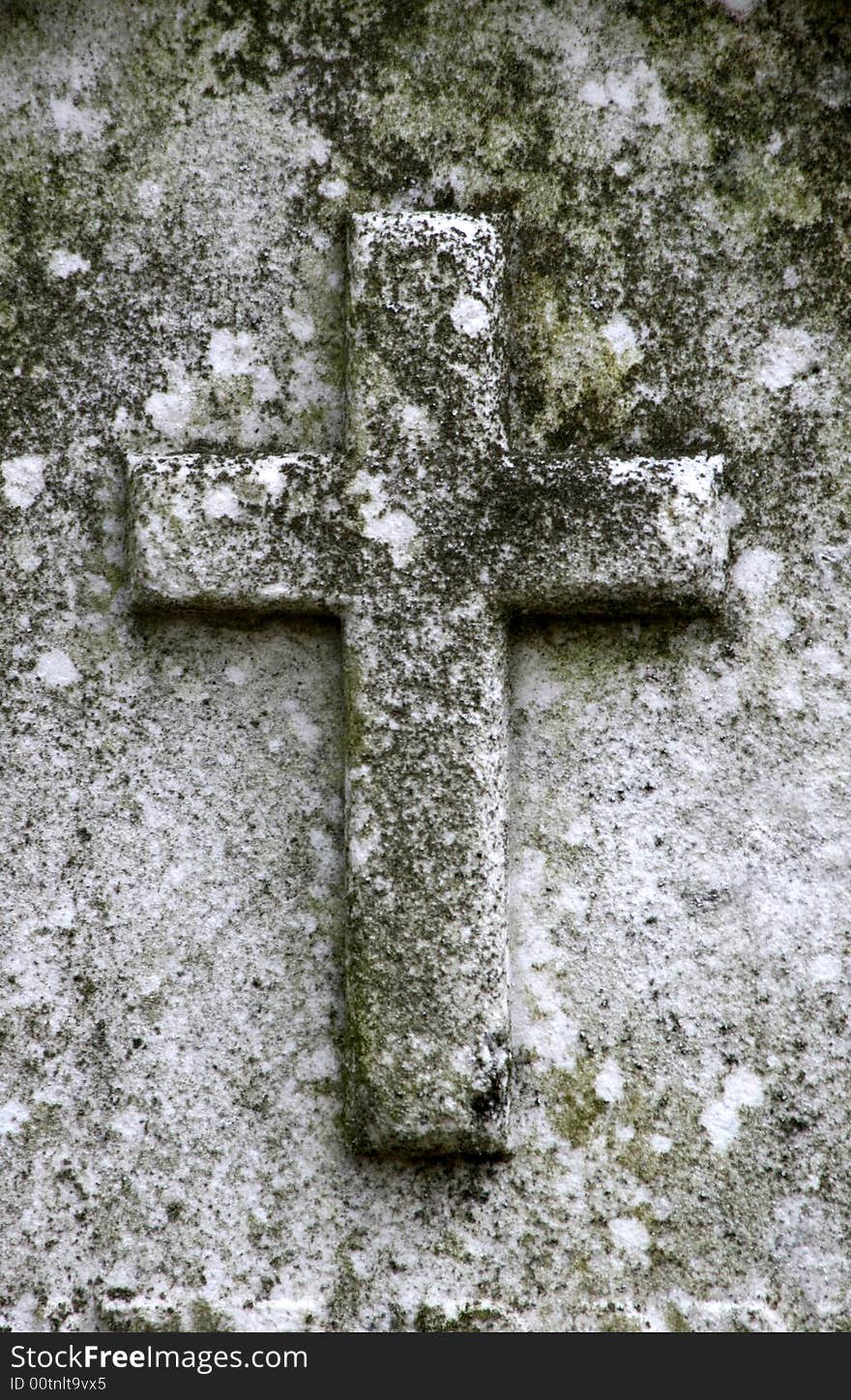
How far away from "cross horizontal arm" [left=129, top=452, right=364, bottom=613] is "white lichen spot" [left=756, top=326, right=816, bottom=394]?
2.40ft

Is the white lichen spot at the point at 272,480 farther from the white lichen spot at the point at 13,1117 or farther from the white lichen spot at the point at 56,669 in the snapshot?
the white lichen spot at the point at 13,1117

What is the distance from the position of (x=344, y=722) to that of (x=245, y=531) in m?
0.35

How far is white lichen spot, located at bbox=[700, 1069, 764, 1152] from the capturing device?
6.84 ft

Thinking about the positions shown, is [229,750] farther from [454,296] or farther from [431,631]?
[454,296]

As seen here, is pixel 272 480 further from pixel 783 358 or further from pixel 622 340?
pixel 783 358

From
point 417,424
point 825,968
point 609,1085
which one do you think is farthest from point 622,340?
point 609,1085

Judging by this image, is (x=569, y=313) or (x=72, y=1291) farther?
(x=569, y=313)

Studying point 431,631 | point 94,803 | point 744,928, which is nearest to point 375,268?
point 431,631

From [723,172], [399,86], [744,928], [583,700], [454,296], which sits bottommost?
[744,928]

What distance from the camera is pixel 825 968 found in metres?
2.12

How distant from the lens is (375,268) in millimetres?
2113

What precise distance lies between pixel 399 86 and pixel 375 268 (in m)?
0.35

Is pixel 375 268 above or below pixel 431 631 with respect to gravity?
above

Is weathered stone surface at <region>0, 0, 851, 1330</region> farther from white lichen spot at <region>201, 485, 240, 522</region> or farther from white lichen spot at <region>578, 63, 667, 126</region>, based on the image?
white lichen spot at <region>201, 485, 240, 522</region>
